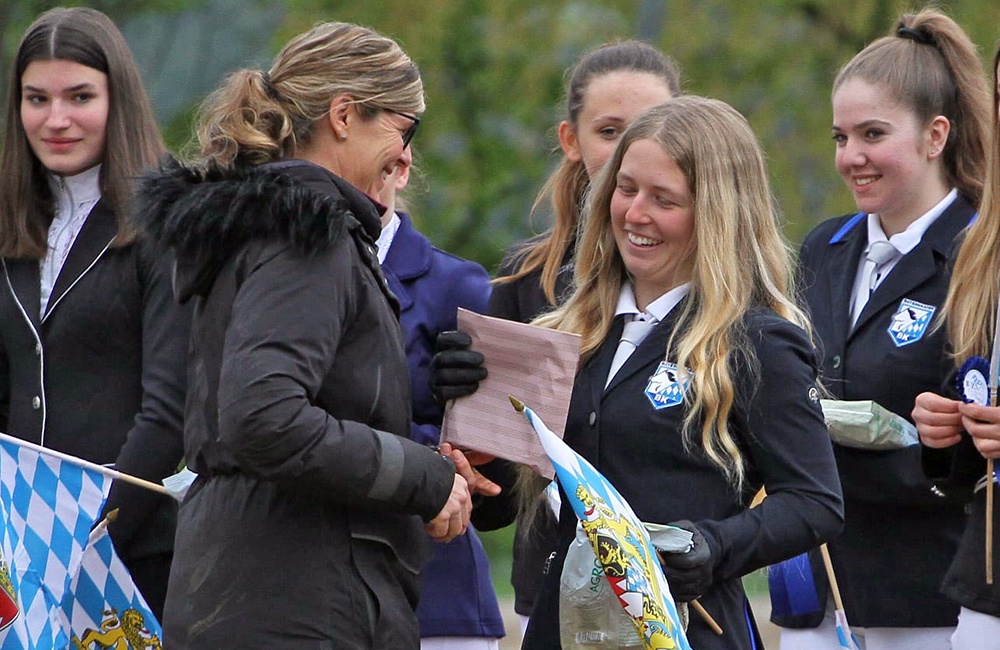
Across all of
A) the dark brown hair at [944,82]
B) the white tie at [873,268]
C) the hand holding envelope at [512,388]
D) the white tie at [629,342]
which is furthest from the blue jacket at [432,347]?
the dark brown hair at [944,82]

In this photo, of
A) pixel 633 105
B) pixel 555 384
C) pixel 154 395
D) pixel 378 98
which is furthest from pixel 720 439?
pixel 633 105

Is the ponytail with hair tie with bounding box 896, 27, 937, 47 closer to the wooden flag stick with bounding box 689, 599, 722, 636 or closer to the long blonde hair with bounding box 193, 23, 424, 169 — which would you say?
the long blonde hair with bounding box 193, 23, 424, 169

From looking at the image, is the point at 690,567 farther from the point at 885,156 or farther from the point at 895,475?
the point at 885,156

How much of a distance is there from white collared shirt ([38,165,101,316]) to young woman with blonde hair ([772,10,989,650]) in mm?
2080

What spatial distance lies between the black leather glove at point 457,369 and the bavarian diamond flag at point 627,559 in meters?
0.39

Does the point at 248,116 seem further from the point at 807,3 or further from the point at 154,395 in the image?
the point at 807,3

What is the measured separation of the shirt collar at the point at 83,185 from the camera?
4.03m

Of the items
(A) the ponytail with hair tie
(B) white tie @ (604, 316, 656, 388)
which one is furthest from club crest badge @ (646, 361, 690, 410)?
(A) the ponytail with hair tie

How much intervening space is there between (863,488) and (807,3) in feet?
32.0

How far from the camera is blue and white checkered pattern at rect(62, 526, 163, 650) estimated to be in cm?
364

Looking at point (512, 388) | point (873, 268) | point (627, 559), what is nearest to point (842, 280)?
point (873, 268)

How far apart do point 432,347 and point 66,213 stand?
1048 mm

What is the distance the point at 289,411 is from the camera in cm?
273

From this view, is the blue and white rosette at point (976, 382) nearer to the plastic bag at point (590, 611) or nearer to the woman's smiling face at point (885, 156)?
the woman's smiling face at point (885, 156)
